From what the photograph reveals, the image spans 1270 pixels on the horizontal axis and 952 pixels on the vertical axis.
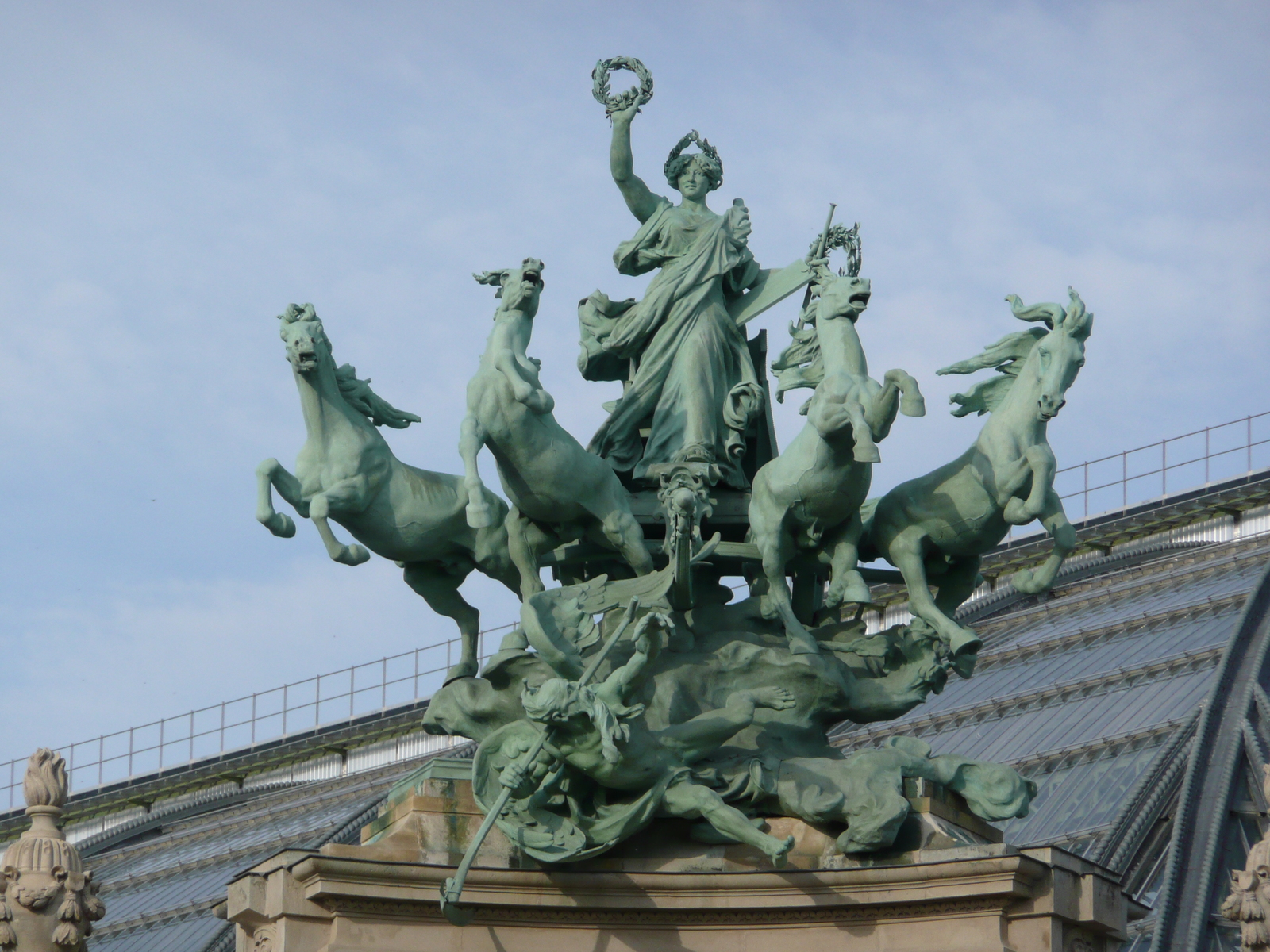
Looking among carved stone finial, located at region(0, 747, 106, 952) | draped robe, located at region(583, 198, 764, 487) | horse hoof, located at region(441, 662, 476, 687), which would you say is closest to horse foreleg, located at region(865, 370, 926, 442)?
draped robe, located at region(583, 198, 764, 487)

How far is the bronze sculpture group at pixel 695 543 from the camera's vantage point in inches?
844

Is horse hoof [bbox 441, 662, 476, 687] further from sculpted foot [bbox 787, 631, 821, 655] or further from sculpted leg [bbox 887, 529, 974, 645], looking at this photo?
sculpted leg [bbox 887, 529, 974, 645]

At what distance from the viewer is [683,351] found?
24109 millimetres

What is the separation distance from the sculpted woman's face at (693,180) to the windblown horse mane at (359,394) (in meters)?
3.57

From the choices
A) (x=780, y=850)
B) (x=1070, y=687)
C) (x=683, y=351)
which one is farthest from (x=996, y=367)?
(x=1070, y=687)

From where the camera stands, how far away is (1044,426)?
23.0 metres

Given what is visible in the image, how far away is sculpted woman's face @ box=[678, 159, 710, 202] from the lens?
24828mm

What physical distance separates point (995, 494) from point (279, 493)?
6349 mm

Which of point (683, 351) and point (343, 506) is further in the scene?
point (683, 351)

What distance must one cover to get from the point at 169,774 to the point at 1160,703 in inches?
1035

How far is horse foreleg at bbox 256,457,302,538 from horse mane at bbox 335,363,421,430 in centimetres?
95

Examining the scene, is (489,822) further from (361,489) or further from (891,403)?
(891,403)

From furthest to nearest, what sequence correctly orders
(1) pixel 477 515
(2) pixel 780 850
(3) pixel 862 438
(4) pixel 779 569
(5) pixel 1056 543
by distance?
(5) pixel 1056 543
(4) pixel 779 569
(1) pixel 477 515
(3) pixel 862 438
(2) pixel 780 850

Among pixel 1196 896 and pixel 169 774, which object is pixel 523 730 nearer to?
pixel 1196 896
